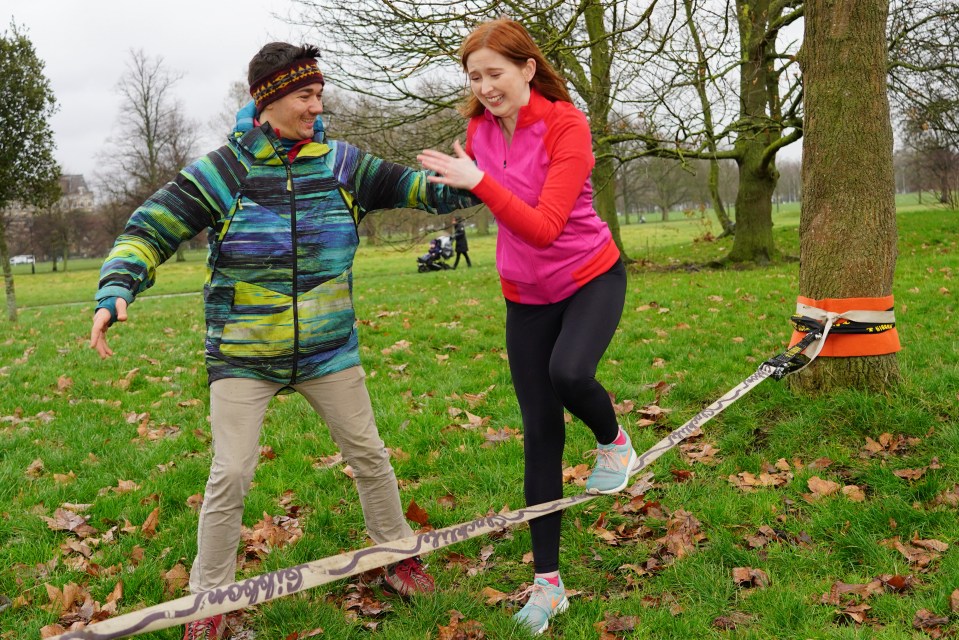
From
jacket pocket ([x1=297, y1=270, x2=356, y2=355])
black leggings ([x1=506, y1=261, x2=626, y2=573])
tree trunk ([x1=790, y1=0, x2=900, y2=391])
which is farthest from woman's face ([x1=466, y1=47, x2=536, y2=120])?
tree trunk ([x1=790, y1=0, x2=900, y2=391])

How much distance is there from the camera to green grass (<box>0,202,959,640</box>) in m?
3.15

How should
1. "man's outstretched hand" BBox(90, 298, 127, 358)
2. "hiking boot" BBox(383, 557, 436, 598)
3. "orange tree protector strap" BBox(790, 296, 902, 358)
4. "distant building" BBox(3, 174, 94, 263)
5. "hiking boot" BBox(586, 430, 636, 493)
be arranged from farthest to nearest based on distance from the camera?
"distant building" BBox(3, 174, 94, 263) < "orange tree protector strap" BBox(790, 296, 902, 358) < "hiking boot" BBox(383, 557, 436, 598) < "hiking boot" BBox(586, 430, 636, 493) < "man's outstretched hand" BBox(90, 298, 127, 358)

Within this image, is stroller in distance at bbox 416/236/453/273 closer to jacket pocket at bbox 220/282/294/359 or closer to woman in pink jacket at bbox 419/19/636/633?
woman in pink jacket at bbox 419/19/636/633


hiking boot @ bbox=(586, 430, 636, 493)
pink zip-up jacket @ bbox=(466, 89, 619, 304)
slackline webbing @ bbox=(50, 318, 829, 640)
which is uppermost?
pink zip-up jacket @ bbox=(466, 89, 619, 304)

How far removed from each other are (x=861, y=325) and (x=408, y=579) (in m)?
3.23

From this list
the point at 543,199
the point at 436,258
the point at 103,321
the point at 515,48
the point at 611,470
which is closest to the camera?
the point at 103,321

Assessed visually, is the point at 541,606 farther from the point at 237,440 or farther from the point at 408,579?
the point at 237,440

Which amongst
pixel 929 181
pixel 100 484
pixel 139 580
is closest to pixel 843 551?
pixel 139 580

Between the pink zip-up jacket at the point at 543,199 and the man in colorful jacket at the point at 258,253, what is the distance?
0.68 m

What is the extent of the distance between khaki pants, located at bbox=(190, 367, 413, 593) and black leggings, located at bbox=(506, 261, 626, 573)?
0.74 metres

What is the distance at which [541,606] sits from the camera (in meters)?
3.06

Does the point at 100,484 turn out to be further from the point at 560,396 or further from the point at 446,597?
the point at 560,396

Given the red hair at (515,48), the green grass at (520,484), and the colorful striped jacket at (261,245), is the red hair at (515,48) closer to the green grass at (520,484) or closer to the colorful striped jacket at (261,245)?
the colorful striped jacket at (261,245)

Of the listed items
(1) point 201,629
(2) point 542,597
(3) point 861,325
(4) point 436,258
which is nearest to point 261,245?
(1) point 201,629
